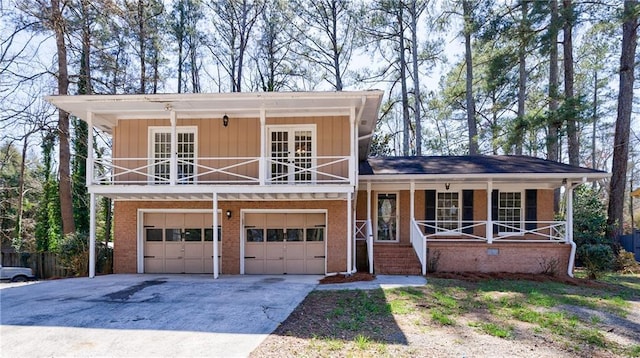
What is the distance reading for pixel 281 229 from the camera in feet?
44.0

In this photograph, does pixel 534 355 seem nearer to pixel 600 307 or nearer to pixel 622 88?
pixel 600 307

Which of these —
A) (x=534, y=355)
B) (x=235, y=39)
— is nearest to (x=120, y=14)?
(x=235, y=39)

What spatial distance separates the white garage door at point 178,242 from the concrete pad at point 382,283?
4702mm

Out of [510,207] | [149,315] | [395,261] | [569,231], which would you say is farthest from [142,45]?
[569,231]

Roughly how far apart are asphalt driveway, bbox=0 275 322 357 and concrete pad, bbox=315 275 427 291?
0.62 m

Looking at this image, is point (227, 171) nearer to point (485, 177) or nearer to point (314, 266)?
point (314, 266)

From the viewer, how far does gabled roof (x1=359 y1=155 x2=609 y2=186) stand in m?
13.2

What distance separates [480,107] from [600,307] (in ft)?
68.8

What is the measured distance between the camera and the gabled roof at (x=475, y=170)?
519 inches

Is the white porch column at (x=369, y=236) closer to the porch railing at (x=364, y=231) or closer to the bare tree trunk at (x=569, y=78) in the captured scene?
the porch railing at (x=364, y=231)

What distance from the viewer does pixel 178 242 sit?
534 inches

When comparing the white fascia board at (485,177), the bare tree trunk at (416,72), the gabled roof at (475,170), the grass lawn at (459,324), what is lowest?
the grass lawn at (459,324)

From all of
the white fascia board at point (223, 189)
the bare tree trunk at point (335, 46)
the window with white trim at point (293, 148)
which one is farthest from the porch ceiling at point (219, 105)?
the bare tree trunk at point (335, 46)

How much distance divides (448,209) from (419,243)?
271 cm
